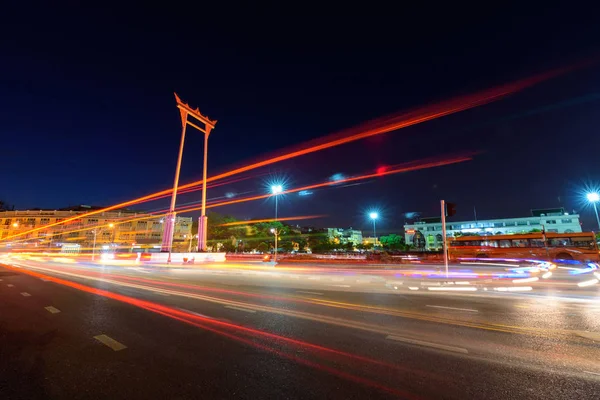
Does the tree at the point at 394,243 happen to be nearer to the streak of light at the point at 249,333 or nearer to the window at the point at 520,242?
the window at the point at 520,242

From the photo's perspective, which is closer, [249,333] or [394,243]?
[249,333]

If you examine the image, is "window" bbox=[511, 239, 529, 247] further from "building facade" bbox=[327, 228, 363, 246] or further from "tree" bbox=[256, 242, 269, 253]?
"building facade" bbox=[327, 228, 363, 246]

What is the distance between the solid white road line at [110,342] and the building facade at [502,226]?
83008 mm

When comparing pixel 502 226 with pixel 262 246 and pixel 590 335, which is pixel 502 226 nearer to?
pixel 262 246

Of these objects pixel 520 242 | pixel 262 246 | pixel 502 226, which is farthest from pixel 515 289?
pixel 502 226

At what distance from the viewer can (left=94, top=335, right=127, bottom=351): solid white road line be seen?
5.23m

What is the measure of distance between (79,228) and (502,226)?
148616 millimetres

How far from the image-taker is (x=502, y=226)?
98.2m

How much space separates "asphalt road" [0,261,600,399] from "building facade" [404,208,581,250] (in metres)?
79.0

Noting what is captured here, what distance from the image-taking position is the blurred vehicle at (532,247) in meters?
29.6

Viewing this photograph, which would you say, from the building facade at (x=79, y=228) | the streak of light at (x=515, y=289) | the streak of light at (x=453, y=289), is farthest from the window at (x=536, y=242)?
the building facade at (x=79, y=228)

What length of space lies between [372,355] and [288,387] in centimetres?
175

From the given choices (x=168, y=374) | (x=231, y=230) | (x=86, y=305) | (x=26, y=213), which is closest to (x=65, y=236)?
(x=26, y=213)

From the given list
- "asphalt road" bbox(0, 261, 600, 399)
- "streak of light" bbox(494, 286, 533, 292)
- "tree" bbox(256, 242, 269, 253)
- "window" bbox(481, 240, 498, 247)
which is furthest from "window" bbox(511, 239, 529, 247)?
"tree" bbox(256, 242, 269, 253)
